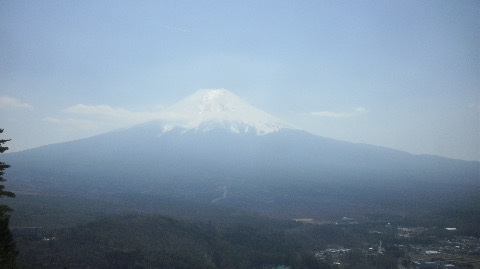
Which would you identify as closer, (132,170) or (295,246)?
(295,246)

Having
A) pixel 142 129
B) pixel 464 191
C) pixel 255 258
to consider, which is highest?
pixel 142 129

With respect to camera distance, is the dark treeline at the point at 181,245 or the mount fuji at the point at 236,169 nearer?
the dark treeline at the point at 181,245

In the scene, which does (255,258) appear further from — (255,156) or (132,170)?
(255,156)

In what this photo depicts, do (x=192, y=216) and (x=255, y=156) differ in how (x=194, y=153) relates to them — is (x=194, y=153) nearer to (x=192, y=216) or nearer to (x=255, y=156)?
(x=255, y=156)

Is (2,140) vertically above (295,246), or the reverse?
(2,140)

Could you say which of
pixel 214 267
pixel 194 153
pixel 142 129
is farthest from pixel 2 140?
pixel 142 129

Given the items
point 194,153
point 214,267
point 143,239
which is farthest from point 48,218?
point 194,153

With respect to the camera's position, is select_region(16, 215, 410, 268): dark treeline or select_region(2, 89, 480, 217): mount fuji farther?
select_region(2, 89, 480, 217): mount fuji

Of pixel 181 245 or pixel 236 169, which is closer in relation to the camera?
pixel 181 245

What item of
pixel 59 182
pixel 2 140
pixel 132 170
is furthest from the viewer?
pixel 132 170

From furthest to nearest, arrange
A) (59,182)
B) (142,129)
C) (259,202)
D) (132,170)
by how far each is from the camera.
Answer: (142,129), (132,170), (59,182), (259,202)
